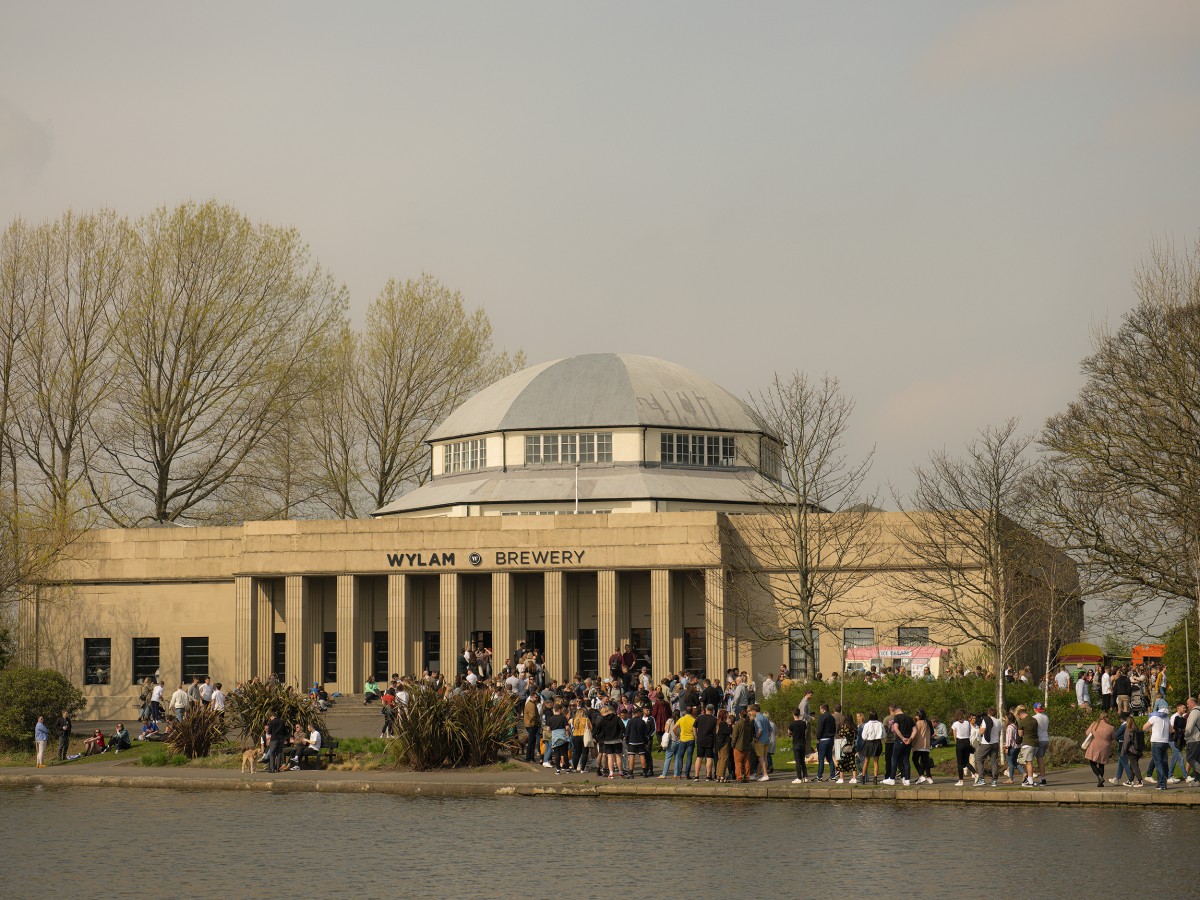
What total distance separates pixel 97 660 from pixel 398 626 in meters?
12.2

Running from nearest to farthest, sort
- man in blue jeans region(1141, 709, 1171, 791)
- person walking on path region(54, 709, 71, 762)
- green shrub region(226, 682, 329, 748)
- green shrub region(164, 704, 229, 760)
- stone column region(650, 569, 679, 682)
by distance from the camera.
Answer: man in blue jeans region(1141, 709, 1171, 791) → green shrub region(226, 682, 329, 748) → green shrub region(164, 704, 229, 760) → person walking on path region(54, 709, 71, 762) → stone column region(650, 569, 679, 682)

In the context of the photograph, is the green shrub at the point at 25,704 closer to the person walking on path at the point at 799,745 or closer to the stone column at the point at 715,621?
the person walking on path at the point at 799,745

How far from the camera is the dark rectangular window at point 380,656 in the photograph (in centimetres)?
5391

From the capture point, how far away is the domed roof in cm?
5869

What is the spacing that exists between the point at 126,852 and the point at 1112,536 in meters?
28.1

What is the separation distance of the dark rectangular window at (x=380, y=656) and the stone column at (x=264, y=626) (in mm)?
3607

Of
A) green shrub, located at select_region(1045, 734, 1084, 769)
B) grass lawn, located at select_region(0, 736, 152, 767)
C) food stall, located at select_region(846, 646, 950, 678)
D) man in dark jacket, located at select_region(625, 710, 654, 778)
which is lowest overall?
grass lawn, located at select_region(0, 736, 152, 767)

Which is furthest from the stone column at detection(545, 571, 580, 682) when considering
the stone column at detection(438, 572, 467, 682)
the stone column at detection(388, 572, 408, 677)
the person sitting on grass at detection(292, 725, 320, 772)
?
the person sitting on grass at detection(292, 725, 320, 772)

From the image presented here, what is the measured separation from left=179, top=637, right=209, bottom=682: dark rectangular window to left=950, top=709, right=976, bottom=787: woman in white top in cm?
3443

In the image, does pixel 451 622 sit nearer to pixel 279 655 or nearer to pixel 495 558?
pixel 495 558

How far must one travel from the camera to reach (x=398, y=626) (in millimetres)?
52250

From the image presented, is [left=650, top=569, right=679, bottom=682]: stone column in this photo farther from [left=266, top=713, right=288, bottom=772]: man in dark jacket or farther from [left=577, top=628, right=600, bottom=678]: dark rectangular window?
[left=266, top=713, right=288, bottom=772]: man in dark jacket

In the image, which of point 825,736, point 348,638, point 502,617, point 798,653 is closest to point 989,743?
point 825,736

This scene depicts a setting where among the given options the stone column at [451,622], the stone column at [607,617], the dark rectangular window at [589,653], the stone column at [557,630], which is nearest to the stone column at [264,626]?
the stone column at [451,622]
